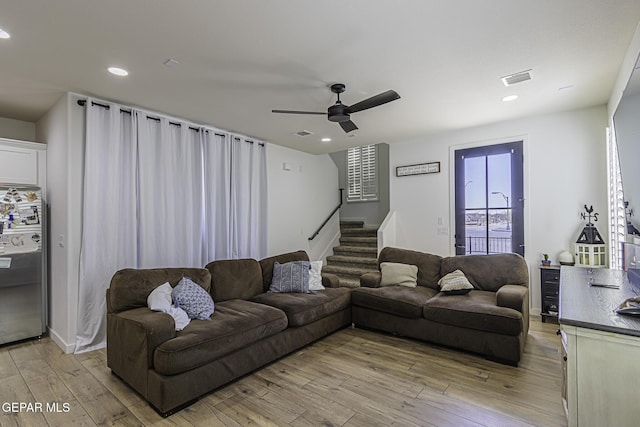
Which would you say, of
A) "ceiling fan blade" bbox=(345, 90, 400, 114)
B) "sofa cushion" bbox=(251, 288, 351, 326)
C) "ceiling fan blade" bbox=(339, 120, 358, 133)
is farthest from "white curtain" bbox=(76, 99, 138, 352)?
"ceiling fan blade" bbox=(345, 90, 400, 114)

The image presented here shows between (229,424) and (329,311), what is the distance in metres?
1.76

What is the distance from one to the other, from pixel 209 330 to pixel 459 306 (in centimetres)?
249

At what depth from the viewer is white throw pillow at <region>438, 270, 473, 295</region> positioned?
3.71 metres

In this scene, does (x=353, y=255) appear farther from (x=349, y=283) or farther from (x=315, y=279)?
(x=315, y=279)

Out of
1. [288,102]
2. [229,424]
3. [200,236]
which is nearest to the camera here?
[229,424]

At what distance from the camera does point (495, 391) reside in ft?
8.38

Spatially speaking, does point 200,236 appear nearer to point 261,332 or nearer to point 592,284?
point 261,332

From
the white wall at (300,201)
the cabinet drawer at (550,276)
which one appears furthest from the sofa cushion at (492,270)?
the white wall at (300,201)

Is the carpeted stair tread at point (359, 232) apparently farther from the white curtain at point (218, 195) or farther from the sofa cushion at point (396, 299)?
the white curtain at point (218, 195)

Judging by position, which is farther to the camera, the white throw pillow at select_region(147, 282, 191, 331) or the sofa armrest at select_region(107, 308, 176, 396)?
the white throw pillow at select_region(147, 282, 191, 331)

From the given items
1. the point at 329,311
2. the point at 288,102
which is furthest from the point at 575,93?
the point at 329,311

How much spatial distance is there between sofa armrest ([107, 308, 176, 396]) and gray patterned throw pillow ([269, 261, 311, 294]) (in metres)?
1.59

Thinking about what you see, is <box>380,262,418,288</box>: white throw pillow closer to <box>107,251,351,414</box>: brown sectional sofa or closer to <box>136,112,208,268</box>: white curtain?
<box>107,251,351,414</box>: brown sectional sofa

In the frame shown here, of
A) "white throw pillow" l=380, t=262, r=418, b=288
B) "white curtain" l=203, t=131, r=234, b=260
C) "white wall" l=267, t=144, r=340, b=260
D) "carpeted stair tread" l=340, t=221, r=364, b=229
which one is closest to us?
"white throw pillow" l=380, t=262, r=418, b=288
